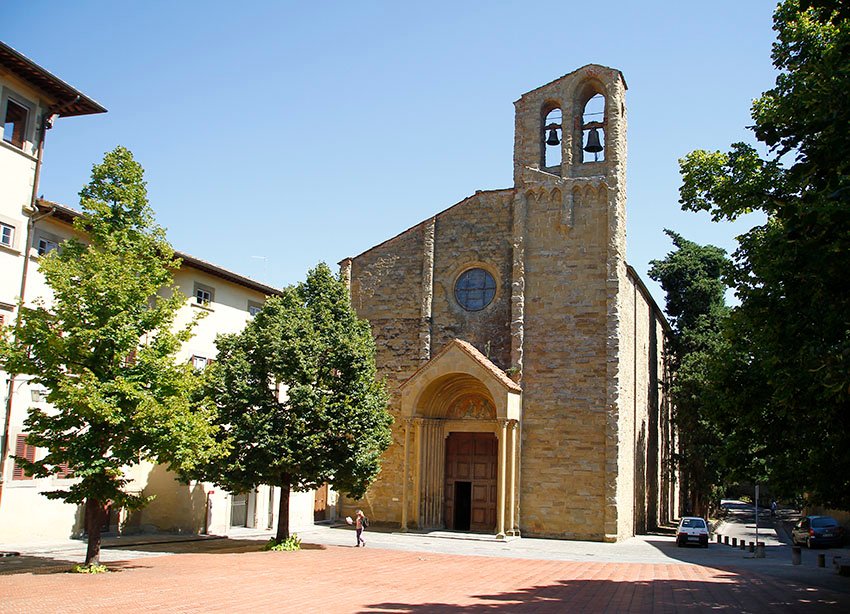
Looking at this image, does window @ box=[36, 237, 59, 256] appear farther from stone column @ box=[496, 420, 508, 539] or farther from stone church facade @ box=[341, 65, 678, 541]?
stone column @ box=[496, 420, 508, 539]

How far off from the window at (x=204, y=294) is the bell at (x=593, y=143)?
1628 cm

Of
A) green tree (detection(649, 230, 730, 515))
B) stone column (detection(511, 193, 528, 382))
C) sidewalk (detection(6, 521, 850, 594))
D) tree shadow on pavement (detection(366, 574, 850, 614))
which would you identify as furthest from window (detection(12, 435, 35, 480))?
green tree (detection(649, 230, 730, 515))

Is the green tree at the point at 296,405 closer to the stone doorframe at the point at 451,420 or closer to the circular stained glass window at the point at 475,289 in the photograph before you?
the stone doorframe at the point at 451,420

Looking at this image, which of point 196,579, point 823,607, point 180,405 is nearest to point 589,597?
point 823,607

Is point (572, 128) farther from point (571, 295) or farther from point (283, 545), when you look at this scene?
point (283, 545)

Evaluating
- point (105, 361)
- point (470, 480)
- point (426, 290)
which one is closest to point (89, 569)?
point (105, 361)

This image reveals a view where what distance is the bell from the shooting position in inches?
1224

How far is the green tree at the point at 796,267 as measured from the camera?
38.4 feet

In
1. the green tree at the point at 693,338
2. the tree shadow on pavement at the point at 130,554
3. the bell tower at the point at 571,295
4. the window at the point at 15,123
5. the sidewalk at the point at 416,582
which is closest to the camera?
the sidewalk at the point at 416,582

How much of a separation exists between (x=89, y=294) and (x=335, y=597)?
914cm

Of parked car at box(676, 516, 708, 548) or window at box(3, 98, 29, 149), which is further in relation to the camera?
parked car at box(676, 516, 708, 548)

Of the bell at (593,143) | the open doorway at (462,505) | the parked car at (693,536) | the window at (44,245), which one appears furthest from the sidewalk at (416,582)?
the bell at (593,143)

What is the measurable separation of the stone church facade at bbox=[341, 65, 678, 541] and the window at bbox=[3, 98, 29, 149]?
1500 centimetres

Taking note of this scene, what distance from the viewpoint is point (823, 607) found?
14984 mm
